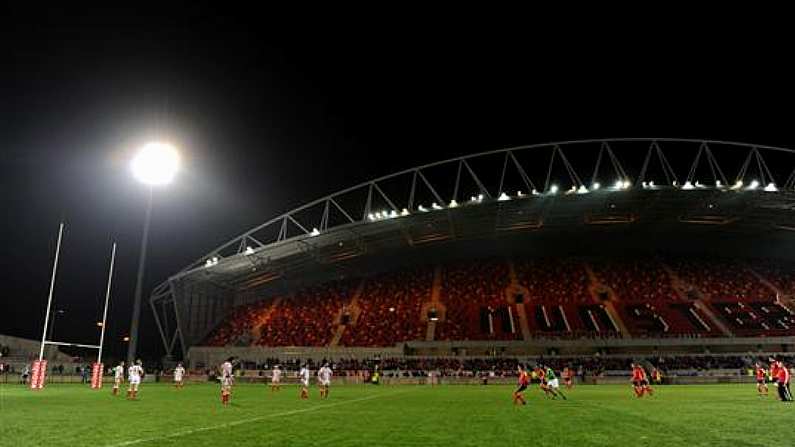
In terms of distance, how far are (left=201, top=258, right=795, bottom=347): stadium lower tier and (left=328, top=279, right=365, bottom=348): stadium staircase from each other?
13 cm

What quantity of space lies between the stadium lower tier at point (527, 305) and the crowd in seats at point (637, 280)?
0.33 ft

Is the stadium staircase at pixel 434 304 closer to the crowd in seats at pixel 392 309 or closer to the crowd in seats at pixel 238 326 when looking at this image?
the crowd in seats at pixel 392 309

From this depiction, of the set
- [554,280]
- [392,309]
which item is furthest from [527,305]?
[392,309]

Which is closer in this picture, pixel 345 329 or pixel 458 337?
pixel 458 337

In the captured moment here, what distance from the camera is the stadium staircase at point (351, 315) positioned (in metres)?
Result: 54.4

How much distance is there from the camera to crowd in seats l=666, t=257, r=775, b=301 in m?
54.8

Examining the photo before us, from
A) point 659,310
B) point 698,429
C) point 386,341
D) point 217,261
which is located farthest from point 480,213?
point 698,429

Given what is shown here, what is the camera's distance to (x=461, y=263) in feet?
208

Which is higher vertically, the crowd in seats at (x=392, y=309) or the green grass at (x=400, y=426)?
the crowd in seats at (x=392, y=309)

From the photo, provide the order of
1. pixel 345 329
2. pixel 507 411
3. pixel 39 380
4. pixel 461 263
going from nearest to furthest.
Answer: pixel 507 411
pixel 39 380
pixel 345 329
pixel 461 263

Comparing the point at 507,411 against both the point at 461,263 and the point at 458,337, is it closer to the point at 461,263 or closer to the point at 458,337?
the point at 458,337

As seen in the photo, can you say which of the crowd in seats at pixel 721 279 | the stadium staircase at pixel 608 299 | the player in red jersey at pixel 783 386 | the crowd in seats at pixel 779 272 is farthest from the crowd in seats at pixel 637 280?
the player in red jersey at pixel 783 386

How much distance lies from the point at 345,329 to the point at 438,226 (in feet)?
45.8

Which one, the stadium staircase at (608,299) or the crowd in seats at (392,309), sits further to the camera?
the crowd in seats at (392,309)
